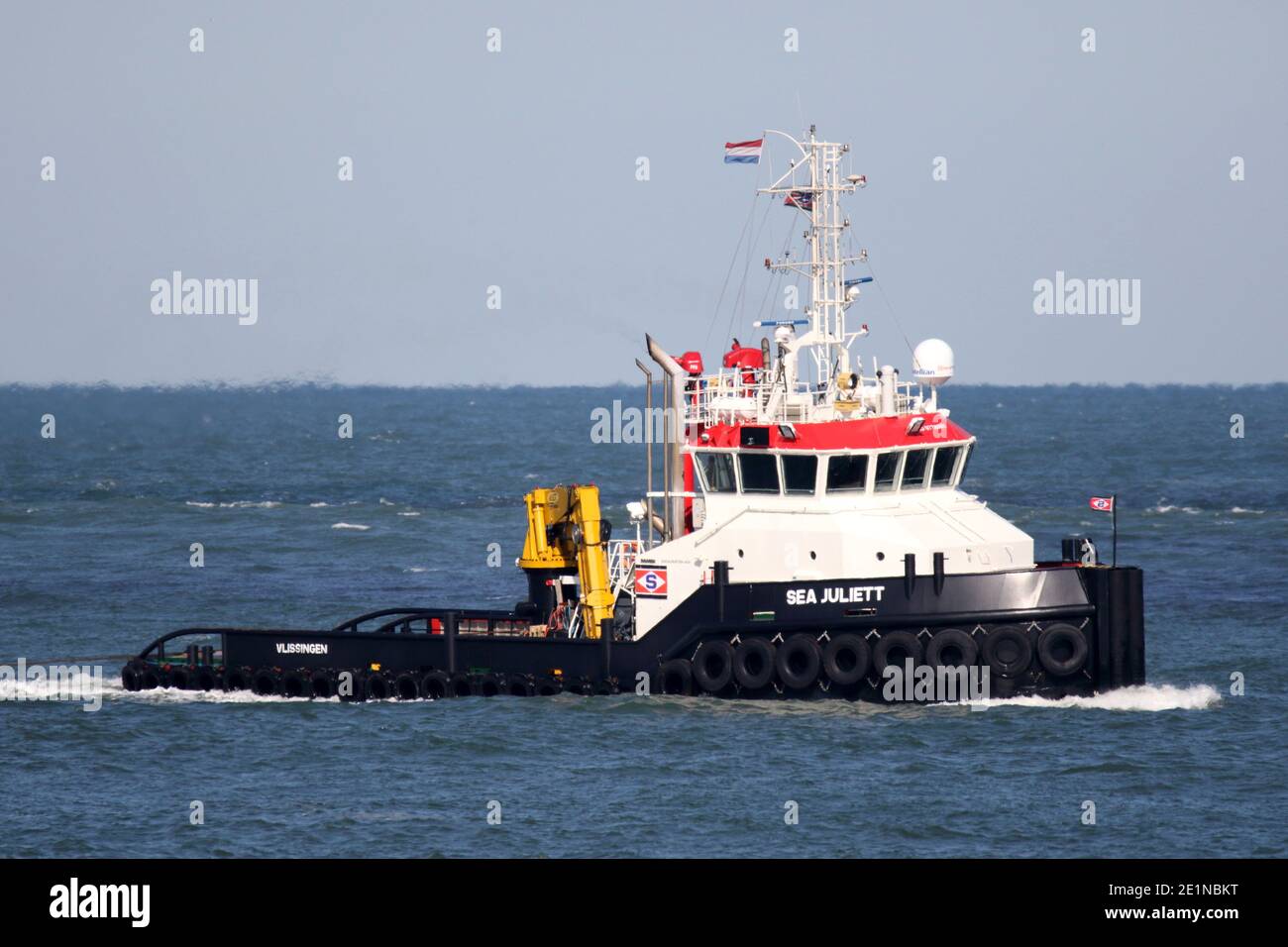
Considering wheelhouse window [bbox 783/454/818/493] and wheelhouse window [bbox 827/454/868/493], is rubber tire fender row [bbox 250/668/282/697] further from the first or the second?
wheelhouse window [bbox 827/454/868/493]

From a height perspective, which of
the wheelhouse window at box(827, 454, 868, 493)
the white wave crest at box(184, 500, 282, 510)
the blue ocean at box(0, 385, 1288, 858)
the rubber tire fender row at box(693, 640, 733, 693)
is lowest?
the blue ocean at box(0, 385, 1288, 858)

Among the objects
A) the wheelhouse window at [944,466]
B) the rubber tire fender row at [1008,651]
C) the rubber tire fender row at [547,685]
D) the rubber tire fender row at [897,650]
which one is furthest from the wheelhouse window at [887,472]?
the rubber tire fender row at [547,685]

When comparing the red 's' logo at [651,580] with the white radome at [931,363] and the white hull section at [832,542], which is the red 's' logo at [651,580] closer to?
the white hull section at [832,542]

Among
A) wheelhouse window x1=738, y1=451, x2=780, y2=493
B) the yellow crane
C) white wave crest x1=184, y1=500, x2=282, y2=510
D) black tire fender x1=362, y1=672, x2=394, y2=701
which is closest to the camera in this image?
wheelhouse window x1=738, y1=451, x2=780, y2=493

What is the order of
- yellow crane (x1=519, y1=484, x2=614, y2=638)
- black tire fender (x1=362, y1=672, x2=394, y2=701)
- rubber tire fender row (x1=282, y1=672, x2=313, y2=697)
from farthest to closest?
1. rubber tire fender row (x1=282, y1=672, x2=313, y2=697)
2. black tire fender (x1=362, y1=672, x2=394, y2=701)
3. yellow crane (x1=519, y1=484, x2=614, y2=638)

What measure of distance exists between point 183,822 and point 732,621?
26.2 ft

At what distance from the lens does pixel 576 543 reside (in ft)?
91.0

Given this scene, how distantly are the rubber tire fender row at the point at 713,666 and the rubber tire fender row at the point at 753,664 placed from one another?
11 centimetres

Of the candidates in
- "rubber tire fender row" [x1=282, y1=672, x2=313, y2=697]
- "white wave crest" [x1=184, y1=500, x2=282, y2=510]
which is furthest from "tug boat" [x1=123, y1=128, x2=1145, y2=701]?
"white wave crest" [x1=184, y1=500, x2=282, y2=510]

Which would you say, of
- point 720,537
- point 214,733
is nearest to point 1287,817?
point 720,537

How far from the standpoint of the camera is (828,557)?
85.5ft

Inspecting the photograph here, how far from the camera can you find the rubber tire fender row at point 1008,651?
25344mm

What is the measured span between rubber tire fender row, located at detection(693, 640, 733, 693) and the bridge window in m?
3.03

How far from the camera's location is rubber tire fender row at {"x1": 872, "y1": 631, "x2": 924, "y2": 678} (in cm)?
2544
